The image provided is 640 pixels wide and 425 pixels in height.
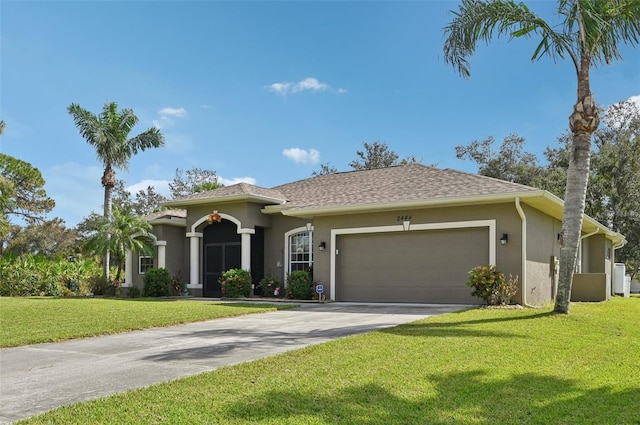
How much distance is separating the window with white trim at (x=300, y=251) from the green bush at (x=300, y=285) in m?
1.15

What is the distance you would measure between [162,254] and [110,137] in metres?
6.82

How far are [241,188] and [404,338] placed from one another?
12.8 meters

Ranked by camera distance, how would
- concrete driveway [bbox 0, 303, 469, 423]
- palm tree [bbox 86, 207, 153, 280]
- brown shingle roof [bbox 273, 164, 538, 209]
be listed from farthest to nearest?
palm tree [bbox 86, 207, 153, 280] < brown shingle roof [bbox 273, 164, 538, 209] < concrete driveway [bbox 0, 303, 469, 423]

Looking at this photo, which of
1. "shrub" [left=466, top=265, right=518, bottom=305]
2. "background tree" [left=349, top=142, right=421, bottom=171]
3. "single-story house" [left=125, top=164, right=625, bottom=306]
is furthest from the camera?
"background tree" [left=349, top=142, right=421, bottom=171]

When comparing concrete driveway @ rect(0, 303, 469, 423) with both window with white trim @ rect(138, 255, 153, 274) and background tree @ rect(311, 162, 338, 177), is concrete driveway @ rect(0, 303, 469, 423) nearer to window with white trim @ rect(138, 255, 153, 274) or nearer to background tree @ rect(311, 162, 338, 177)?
window with white trim @ rect(138, 255, 153, 274)

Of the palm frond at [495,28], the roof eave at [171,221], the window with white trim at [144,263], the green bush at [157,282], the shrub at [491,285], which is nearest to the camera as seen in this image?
the palm frond at [495,28]

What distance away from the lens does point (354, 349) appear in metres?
7.73

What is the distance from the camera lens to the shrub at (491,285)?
14234mm

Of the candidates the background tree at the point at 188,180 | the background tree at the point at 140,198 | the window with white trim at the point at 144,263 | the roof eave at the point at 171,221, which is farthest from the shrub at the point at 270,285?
the background tree at the point at 140,198

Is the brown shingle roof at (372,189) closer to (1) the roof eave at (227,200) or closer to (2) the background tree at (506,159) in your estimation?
(1) the roof eave at (227,200)

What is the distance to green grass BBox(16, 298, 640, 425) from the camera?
4.76m

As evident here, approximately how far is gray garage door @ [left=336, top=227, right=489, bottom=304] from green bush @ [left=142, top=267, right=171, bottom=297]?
7.43 m

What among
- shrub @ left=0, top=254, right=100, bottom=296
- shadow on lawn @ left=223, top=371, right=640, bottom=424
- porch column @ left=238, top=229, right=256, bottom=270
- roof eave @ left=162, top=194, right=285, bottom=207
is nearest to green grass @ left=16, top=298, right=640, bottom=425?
shadow on lawn @ left=223, top=371, right=640, bottom=424

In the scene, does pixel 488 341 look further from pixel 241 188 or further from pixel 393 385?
pixel 241 188
